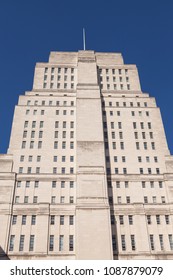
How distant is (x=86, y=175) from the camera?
54.6 meters

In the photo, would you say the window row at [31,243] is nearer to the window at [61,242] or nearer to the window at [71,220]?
the window at [61,242]

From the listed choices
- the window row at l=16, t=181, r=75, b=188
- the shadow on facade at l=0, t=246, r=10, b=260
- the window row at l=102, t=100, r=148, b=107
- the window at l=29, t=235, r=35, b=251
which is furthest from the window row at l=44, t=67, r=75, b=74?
the shadow on facade at l=0, t=246, r=10, b=260

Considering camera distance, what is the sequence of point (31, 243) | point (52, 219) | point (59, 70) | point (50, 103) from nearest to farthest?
point (31, 243)
point (52, 219)
point (50, 103)
point (59, 70)

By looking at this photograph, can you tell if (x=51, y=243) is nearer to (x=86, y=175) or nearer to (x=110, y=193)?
(x=86, y=175)

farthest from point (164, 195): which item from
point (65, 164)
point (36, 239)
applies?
point (36, 239)

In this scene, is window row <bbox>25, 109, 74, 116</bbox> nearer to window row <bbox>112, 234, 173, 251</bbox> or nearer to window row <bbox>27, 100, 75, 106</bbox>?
window row <bbox>27, 100, 75, 106</bbox>

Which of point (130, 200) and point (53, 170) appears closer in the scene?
point (130, 200)

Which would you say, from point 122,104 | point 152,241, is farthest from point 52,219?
point 122,104

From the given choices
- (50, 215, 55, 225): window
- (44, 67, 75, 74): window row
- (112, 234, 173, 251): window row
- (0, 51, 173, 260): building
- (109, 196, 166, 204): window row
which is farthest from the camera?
(44, 67, 75, 74): window row

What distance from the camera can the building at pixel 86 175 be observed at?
159 ft

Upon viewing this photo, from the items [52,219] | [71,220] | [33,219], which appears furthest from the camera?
[71,220]

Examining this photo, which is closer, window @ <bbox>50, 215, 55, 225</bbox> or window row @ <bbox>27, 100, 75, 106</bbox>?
window @ <bbox>50, 215, 55, 225</bbox>

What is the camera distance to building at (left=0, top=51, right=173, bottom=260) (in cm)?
4838

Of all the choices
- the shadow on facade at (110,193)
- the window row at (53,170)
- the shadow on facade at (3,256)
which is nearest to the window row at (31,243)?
the shadow on facade at (3,256)
